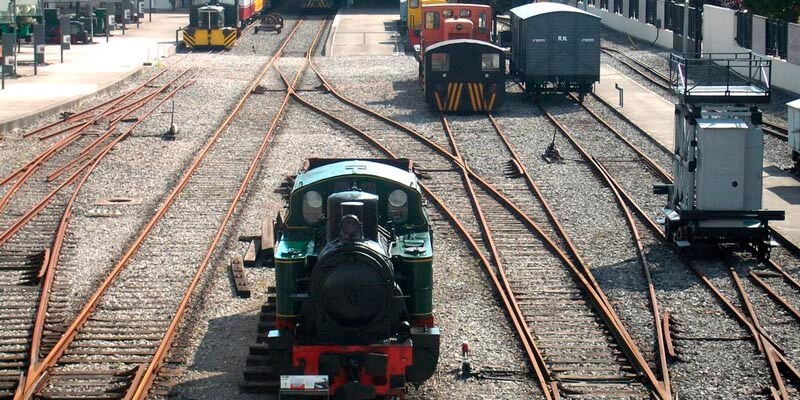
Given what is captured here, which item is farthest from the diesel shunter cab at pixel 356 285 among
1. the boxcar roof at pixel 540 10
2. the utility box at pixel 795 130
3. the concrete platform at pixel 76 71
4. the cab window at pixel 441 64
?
the boxcar roof at pixel 540 10

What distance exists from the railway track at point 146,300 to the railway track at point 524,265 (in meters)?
3.65

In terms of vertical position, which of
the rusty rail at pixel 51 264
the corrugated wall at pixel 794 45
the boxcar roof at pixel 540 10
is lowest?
the rusty rail at pixel 51 264

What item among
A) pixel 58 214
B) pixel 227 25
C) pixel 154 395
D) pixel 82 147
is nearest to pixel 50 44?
pixel 227 25

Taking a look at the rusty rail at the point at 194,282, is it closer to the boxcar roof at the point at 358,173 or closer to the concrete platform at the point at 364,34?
the boxcar roof at the point at 358,173

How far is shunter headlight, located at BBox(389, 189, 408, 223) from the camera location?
455 inches

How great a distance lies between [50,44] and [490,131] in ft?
90.1

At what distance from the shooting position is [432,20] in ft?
124

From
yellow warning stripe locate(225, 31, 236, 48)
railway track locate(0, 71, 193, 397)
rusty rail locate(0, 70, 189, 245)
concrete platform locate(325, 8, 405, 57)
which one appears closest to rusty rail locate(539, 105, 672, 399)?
railway track locate(0, 71, 193, 397)

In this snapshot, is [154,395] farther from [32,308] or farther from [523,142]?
[523,142]

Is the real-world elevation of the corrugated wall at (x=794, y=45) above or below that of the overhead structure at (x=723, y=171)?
above

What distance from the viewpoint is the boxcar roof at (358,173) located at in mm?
11305

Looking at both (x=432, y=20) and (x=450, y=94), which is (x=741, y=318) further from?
(x=432, y=20)

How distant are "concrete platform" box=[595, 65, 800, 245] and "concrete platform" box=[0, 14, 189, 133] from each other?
14460mm

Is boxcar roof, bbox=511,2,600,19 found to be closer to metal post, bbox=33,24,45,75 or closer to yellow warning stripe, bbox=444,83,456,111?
yellow warning stripe, bbox=444,83,456,111
